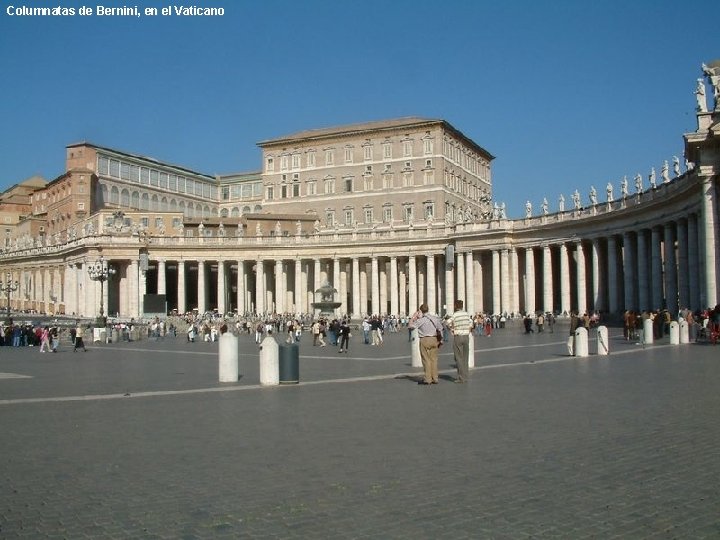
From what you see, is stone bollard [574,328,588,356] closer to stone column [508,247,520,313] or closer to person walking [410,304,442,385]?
person walking [410,304,442,385]

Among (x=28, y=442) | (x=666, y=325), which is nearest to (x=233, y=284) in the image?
(x=666, y=325)

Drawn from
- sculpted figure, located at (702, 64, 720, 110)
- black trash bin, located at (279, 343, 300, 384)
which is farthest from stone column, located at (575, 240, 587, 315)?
black trash bin, located at (279, 343, 300, 384)

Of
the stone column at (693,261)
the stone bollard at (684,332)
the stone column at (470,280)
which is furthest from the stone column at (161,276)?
the stone bollard at (684,332)

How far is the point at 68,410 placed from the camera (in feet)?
51.3

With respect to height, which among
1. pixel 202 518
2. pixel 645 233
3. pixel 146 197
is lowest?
pixel 202 518

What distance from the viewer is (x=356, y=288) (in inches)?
3494

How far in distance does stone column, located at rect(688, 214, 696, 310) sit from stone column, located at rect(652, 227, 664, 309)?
6.57 meters

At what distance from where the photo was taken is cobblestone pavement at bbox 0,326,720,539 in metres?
7.54

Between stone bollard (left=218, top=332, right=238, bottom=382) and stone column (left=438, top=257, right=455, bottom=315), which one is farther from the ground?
stone column (left=438, top=257, right=455, bottom=315)

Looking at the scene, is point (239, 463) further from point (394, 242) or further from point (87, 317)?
point (87, 317)

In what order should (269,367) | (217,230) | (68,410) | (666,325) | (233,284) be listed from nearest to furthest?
(68,410)
(269,367)
(666,325)
(217,230)
(233,284)

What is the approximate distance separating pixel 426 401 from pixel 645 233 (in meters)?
48.2

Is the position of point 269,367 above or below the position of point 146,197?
below

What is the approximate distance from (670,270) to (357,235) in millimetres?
37690
